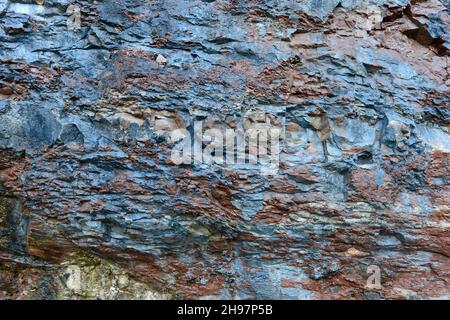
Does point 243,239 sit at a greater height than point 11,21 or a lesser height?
lesser

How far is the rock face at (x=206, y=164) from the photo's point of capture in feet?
10.3

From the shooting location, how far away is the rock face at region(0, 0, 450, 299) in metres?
3.15

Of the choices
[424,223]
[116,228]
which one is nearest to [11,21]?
[116,228]

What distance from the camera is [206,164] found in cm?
318

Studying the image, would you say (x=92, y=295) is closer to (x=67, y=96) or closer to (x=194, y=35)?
(x=67, y=96)

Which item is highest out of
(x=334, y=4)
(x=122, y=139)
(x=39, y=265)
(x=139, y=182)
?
(x=334, y=4)

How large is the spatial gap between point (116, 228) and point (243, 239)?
3.30ft

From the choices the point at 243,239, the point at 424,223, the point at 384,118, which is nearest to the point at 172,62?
the point at 243,239

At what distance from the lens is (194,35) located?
3309 millimetres

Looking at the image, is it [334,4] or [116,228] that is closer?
[116,228]

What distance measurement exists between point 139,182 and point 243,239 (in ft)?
3.07

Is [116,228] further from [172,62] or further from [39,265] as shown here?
[172,62]

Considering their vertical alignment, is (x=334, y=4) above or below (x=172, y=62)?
above

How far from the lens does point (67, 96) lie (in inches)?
126
